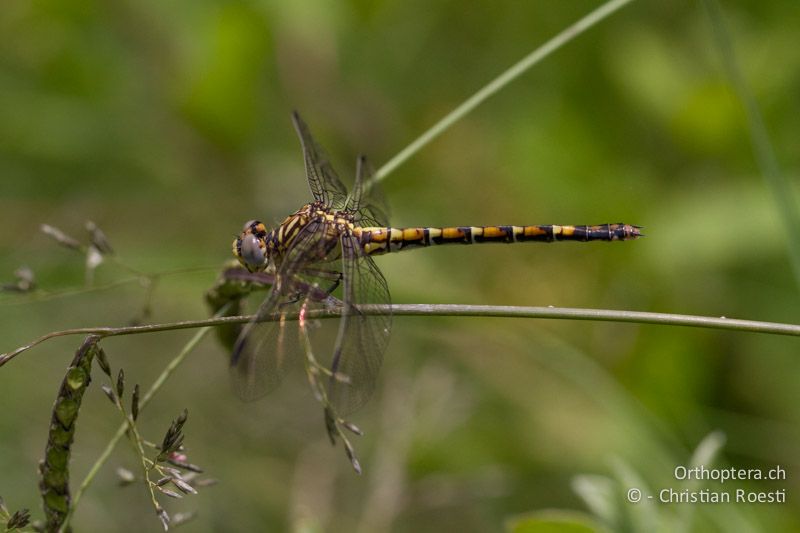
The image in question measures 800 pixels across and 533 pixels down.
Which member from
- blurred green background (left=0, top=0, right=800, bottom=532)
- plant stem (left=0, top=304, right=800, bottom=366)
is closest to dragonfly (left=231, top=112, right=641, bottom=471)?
plant stem (left=0, top=304, right=800, bottom=366)

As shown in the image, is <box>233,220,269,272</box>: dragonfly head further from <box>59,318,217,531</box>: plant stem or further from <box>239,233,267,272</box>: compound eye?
<box>59,318,217,531</box>: plant stem

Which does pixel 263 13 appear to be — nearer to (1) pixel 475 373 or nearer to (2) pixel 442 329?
(2) pixel 442 329

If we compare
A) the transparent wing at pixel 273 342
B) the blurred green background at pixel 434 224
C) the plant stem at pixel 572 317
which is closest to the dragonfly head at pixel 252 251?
the transparent wing at pixel 273 342

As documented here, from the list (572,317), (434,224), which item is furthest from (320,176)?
(572,317)

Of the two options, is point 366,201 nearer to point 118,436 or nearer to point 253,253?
point 253,253

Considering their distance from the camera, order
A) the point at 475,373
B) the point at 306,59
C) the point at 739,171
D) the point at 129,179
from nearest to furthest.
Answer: the point at 739,171
the point at 475,373
the point at 306,59
the point at 129,179

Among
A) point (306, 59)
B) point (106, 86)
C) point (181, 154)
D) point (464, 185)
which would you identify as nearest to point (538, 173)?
point (464, 185)

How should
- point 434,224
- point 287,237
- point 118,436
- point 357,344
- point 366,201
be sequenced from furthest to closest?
1. point 434,224
2. point 366,201
3. point 287,237
4. point 357,344
5. point 118,436
